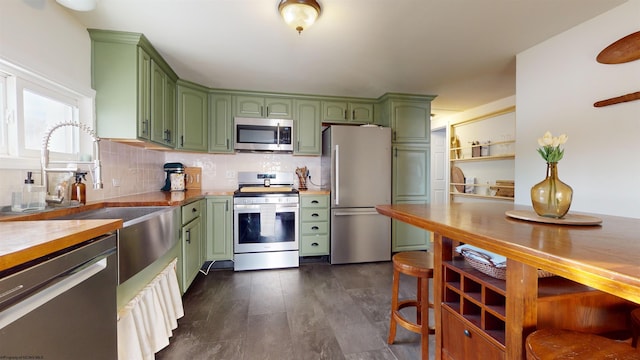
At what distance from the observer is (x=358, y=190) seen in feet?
10.3

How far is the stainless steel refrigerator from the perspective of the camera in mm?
3107

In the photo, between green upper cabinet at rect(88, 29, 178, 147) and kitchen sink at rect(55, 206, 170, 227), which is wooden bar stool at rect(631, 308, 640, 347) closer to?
kitchen sink at rect(55, 206, 170, 227)

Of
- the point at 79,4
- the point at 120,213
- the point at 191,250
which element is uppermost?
the point at 79,4

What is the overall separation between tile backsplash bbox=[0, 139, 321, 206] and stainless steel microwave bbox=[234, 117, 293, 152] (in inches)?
12.3

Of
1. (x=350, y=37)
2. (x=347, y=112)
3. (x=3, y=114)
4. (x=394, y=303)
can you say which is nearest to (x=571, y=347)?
(x=394, y=303)

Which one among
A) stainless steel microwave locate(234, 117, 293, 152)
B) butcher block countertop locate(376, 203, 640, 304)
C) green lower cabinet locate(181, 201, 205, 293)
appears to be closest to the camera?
butcher block countertop locate(376, 203, 640, 304)

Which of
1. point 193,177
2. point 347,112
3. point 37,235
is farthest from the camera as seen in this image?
point 347,112

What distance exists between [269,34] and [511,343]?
2269 mm

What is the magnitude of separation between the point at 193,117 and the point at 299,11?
2.02 metres

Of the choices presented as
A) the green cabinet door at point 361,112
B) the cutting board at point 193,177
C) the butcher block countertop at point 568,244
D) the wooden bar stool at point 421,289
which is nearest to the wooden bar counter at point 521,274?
the butcher block countertop at point 568,244

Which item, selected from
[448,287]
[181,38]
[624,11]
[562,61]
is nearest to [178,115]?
[181,38]

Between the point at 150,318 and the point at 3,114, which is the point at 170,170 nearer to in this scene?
the point at 3,114

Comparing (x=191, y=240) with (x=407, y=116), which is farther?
(x=407, y=116)

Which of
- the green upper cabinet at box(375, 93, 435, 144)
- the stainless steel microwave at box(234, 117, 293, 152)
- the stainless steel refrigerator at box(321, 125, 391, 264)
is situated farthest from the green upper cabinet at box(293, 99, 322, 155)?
the green upper cabinet at box(375, 93, 435, 144)
